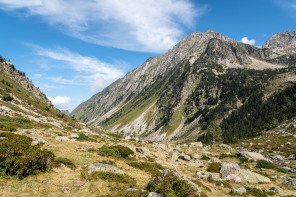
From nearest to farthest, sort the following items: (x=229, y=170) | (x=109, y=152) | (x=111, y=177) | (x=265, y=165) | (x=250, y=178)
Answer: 1. (x=111, y=177)
2. (x=250, y=178)
3. (x=229, y=170)
4. (x=109, y=152)
5. (x=265, y=165)

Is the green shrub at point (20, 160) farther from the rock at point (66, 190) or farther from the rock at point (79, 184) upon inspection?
the rock at point (79, 184)

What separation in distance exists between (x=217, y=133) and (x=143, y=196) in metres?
98.2

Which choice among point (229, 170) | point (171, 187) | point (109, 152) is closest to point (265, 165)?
point (229, 170)

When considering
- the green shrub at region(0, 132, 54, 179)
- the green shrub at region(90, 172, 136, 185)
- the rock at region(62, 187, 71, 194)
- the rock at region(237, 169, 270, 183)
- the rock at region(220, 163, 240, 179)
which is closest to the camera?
the rock at region(62, 187, 71, 194)

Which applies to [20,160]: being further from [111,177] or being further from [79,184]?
[111,177]

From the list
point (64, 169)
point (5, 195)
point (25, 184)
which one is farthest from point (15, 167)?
point (64, 169)

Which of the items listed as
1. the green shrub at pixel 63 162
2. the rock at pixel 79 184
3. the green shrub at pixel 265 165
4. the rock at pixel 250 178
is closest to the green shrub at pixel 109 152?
the green shrub at pixel 63 162

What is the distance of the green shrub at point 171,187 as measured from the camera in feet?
36.9

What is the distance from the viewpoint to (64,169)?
50.2 ft

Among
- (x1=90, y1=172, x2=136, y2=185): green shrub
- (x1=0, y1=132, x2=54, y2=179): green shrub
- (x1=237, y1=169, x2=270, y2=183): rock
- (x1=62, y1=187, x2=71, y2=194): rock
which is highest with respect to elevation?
(x1=0, y1=132, x2=54, y2=179): green shrub

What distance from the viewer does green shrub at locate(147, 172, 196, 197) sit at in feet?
36.9

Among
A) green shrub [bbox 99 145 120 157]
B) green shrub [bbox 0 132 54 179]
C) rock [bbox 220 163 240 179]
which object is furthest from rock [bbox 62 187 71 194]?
rock [bbox 220 163 240 179]

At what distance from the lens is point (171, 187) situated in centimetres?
1187

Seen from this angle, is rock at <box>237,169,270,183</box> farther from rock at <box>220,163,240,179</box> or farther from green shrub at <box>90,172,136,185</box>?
green shrub at <box>90,172,136,185</box>
